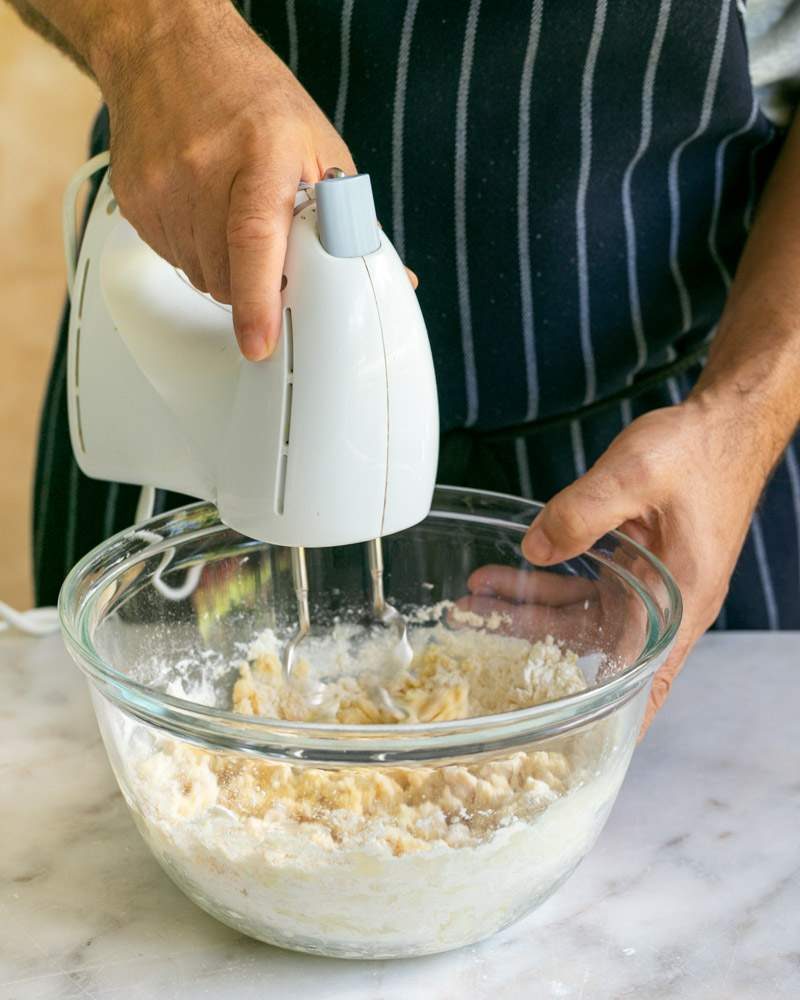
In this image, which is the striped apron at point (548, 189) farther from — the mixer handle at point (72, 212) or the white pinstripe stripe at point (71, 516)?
the mixer handle at point (72, 212)

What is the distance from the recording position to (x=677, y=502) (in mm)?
862

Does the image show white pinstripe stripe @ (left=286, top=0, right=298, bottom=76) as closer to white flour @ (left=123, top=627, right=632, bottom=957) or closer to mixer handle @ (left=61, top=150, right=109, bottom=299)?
mixer handle @ (left=61, top=150, right=109, bottom=299)

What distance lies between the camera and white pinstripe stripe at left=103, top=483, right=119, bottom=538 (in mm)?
1208

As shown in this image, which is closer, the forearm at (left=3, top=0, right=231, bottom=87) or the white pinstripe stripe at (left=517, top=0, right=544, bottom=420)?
the forearm at (left=3, top=0, right=231, bottom=87)

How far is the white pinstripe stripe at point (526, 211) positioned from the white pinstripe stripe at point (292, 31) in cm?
18

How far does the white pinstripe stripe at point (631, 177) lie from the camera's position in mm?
973

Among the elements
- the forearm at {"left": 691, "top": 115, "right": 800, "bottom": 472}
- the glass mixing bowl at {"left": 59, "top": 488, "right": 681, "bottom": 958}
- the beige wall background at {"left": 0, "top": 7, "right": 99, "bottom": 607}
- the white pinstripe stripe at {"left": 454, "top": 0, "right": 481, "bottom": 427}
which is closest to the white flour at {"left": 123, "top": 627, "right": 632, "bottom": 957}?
the glass mixing bowl at {"left": 59, "top": 488, "right": 681, "bottom": 958}

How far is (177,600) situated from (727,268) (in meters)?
0.59

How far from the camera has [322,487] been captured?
2.20 feet

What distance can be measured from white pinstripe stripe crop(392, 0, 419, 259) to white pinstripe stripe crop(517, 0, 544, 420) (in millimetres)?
91

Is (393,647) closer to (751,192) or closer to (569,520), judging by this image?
(569,520)

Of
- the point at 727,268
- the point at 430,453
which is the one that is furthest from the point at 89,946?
the point at 727,268

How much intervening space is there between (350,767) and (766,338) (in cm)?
54

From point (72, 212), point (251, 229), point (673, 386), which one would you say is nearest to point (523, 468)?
point (673, 386)
